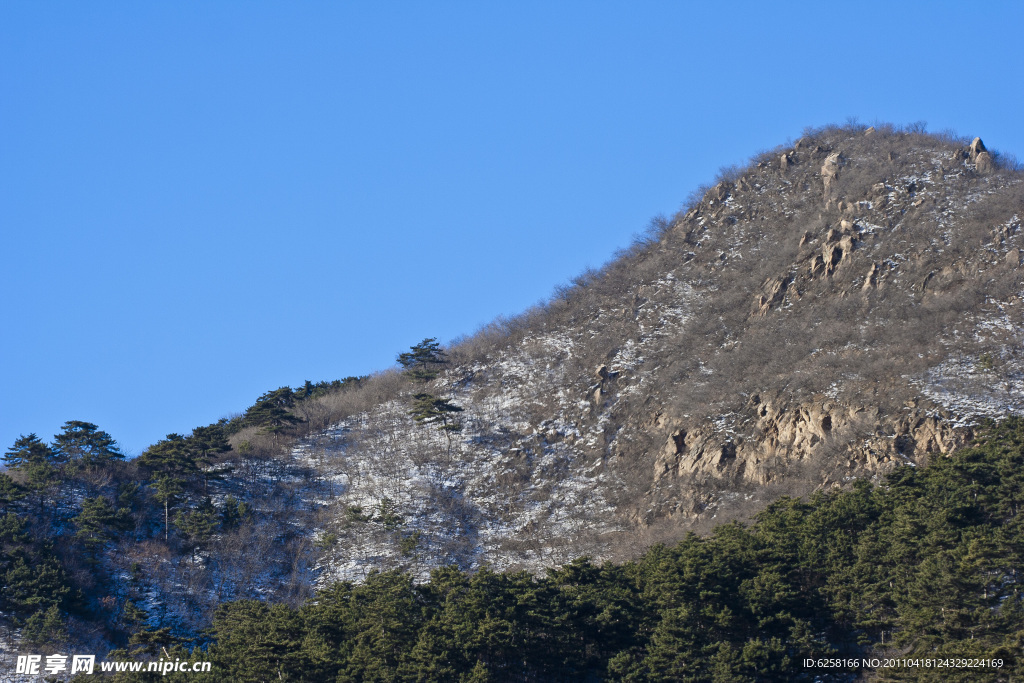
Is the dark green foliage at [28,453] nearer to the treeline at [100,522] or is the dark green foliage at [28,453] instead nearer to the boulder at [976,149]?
the treeline at [100,522]

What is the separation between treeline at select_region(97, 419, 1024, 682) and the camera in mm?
39562

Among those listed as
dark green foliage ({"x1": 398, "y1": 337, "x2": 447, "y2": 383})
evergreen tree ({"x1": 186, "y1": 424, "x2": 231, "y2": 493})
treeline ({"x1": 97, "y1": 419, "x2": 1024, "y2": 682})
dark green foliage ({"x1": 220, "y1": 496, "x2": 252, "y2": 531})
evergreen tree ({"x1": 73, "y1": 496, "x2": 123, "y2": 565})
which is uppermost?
dark green foliage ({"x1": 398, "y1": 337, "x2": 447, "y2": 383})

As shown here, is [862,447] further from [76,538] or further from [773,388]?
[76,538]

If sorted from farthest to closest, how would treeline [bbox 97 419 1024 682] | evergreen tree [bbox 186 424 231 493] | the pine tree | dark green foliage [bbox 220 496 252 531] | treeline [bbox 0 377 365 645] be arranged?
the pine tree < evergreen tree [bbox 186 424 231 493] < dark green foliage [bbox 220 496 252 531] < treeline [bbox 0 377 365 645] < treeline [bbox 97 419 1024 682]

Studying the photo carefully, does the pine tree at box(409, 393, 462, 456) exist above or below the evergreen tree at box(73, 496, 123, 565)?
above

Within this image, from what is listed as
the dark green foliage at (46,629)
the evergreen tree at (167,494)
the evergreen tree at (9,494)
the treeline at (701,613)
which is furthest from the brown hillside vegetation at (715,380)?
the evergreen tree at (9,494)

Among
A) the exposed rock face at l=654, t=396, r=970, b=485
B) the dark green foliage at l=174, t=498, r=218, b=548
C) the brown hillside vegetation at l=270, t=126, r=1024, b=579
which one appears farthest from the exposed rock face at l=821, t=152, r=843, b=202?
the dark green foliage at l=174, t=498, r=218, b=548

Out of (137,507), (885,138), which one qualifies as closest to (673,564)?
(137,507)

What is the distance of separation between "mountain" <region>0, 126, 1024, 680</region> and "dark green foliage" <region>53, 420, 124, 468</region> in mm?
138

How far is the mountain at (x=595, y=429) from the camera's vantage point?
184ft

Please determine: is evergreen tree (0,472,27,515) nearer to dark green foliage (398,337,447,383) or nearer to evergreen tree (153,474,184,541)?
evergreen tree (153,474,184,541)

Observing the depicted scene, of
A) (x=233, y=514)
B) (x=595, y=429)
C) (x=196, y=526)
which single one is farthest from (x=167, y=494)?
(x=595, y=429)

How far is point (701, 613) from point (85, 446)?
127ft

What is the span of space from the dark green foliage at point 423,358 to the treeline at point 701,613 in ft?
120
